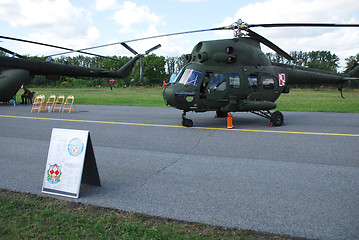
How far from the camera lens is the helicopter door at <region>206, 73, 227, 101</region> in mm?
10719

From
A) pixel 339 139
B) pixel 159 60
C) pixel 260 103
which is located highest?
pixel 159 60

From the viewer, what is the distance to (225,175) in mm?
5379

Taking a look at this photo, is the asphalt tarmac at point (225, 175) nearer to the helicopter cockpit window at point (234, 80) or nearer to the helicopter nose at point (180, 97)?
the helicopter nose at point (180, 97)

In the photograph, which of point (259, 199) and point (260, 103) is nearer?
point (259, 199)

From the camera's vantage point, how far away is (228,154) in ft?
23.1

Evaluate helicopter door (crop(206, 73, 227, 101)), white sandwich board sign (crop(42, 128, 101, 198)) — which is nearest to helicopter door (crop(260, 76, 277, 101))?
helicopter door (crop(206, 73, 227, 101))

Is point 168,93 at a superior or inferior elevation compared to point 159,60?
inferior

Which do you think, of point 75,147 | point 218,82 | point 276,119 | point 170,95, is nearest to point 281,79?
point 276,119

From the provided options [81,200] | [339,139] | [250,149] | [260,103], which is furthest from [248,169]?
[260,103]

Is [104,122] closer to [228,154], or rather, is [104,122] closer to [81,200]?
[228,154]

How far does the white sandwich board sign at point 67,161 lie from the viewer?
4.19m

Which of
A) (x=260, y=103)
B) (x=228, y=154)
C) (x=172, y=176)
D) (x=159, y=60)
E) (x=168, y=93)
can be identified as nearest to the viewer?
(x=172, y=176)

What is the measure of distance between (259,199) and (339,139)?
589 cm

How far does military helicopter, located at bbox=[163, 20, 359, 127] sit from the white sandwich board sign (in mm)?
6121
